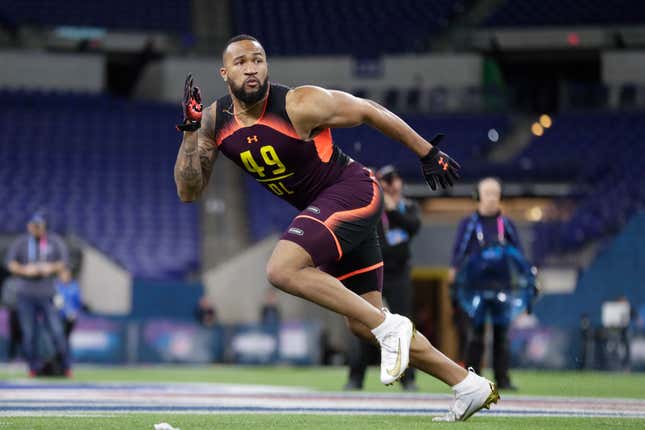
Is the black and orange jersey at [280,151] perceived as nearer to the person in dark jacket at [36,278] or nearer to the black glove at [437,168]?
the black glove at [437,168]

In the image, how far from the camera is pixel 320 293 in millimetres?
6359

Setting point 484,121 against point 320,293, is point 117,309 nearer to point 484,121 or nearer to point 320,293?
point 484,121

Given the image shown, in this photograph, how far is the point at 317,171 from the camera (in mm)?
6699

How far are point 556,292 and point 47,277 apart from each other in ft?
39.4

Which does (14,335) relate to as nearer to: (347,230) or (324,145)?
(324,145)

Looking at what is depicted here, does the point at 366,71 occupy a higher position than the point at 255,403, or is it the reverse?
the point at 366,71

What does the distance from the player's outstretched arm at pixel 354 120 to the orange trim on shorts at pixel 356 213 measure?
0.33 metres

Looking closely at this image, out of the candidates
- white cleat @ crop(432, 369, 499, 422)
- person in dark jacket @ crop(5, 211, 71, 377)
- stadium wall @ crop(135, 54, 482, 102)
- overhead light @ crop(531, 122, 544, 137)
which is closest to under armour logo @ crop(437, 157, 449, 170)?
white cleat @ crop(432, 369, 499, 422)

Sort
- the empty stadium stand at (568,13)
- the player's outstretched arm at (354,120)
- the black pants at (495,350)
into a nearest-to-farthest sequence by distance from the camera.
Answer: the player's outstretched arm at (354,120) → the black pants at (495,350) → the empty stadium stand at (568,13)

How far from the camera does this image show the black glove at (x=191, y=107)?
643 cm

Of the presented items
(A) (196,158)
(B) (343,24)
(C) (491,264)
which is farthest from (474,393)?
(B) (343,24)

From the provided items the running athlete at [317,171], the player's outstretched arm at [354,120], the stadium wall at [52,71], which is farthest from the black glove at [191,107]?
the stadium wall at [52,71]

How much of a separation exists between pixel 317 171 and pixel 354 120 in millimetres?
359

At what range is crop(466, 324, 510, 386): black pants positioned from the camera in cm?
1180
